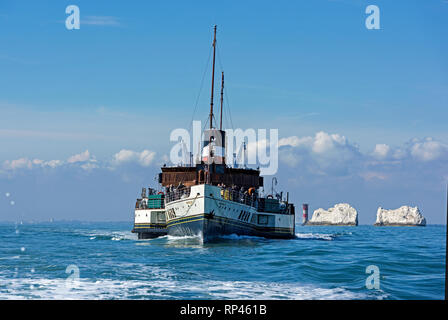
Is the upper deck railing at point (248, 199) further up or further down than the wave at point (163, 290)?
further up

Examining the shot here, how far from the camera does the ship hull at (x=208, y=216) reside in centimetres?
4881

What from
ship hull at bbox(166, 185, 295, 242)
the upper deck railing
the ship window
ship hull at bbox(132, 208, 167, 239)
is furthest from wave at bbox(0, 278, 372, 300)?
ship hull at bbox(132, 208, 167, 239)

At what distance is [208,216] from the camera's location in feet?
160

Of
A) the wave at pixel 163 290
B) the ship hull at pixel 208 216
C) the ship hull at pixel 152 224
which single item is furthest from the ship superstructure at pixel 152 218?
the wave at pixel 163 290

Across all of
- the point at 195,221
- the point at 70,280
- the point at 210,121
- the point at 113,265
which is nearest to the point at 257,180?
the point at 210,121

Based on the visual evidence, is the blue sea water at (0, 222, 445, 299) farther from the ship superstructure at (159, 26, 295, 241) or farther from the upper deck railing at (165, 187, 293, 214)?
the upper deck railing at (165, 187, 293, 214)

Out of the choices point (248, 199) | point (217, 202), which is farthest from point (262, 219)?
point (217, 202)

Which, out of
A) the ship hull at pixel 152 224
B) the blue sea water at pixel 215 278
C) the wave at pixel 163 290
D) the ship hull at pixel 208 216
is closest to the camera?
the wave at pixel 163 290

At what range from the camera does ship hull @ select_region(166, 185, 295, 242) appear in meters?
48.8

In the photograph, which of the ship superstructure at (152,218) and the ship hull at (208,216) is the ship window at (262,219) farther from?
the ship superstructure at (152,218)

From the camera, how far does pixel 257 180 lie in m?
72.0
